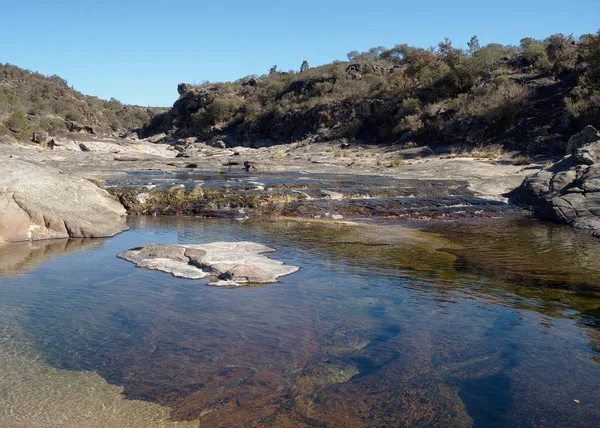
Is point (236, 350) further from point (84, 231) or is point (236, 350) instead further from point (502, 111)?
point (502, 111)

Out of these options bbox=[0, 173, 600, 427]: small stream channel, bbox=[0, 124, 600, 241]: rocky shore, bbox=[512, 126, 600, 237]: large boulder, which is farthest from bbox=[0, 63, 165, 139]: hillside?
bbox=[0, 173, 600, 427]: small stream channel

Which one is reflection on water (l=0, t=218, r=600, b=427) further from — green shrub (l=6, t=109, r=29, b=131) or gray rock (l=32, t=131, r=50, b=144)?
green shrub (l=6, t=109, r=29, b=131)

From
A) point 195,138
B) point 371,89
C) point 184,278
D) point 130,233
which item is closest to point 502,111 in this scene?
point 371,89

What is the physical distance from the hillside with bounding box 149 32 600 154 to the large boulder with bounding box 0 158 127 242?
20.2 metres

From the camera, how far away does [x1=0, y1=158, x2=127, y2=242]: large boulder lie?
8812 mm

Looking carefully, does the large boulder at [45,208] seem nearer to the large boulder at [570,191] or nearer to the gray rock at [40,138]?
the large boulder at [570,191]

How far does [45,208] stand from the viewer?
938 cm

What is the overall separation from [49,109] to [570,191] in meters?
54.7

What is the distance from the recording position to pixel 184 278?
6.35 meters

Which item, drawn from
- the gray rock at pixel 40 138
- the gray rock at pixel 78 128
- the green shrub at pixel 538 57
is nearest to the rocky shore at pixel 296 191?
the gray rock at pixel 40 138

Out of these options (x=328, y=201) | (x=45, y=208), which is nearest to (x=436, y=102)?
(x=328, y=201)

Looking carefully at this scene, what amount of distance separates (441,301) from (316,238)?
424cm

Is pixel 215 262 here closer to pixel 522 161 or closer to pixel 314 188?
pixel 314 188

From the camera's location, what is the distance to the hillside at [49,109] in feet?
121
